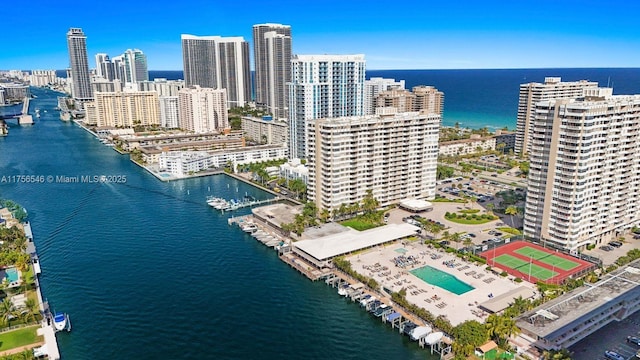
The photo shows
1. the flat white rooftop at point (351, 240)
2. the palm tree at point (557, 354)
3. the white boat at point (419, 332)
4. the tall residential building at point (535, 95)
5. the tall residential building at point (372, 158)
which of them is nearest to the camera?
the palm tree at point (557, 354)

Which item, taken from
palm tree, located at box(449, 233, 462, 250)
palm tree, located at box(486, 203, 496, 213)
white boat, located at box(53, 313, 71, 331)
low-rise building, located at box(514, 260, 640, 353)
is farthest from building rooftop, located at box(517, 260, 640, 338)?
white boat, located at box(53, 313, 71, 331)

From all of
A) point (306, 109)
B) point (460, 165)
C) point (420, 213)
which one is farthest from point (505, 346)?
point (460, 165)

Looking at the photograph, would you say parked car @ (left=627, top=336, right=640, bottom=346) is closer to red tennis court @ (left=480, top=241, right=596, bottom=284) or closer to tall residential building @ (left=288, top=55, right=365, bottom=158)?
red tennis court @ (left=480, top=241, right=596, bottom=284)

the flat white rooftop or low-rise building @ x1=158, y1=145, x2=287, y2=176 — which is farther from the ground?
low-rise building @ x1=158, y1=145, x2=287, y2=176

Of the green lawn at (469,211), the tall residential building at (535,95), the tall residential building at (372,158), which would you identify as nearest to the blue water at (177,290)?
the tall residential building at (372,158)

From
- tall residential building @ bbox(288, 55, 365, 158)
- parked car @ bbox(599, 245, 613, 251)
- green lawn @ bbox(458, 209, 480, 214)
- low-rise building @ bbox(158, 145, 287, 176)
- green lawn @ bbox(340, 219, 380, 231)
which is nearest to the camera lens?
parked car @ bbox(599, 245, 613, 251)

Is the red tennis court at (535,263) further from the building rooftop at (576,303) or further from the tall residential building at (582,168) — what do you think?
the building rooftop at (576,303)

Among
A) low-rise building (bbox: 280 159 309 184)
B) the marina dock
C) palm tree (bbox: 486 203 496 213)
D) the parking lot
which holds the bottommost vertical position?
the parking lot

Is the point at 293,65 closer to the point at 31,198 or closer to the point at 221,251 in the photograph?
the point at 221,251
